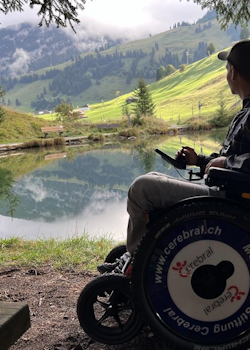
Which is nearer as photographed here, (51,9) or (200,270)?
(200,270)

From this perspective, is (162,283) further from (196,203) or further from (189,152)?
(189,152)

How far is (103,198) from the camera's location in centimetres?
944

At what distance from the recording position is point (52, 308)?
91.8 inches

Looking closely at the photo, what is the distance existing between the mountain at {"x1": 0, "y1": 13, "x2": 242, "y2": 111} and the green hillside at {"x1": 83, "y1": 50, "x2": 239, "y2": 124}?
158ft

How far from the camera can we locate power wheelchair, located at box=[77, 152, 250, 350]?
1.49 metres

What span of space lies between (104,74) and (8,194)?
557 feet

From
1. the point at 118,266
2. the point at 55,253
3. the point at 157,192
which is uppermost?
the point at 157,192

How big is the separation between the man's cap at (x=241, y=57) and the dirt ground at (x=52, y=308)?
1.47 meters

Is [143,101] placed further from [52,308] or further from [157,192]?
[157,192]

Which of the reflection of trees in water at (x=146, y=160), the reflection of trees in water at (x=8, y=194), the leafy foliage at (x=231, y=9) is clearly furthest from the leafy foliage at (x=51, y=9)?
the reflection of trees in water at (x=146, y=160)

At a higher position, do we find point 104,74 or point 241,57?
point 104,74

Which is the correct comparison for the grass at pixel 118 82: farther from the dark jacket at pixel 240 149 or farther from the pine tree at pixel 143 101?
the dark jacket at pixel 240 149

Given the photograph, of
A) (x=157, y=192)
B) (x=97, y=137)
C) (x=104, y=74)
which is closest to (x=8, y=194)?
(x=157, y=192)

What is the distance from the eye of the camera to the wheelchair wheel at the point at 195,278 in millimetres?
1494
